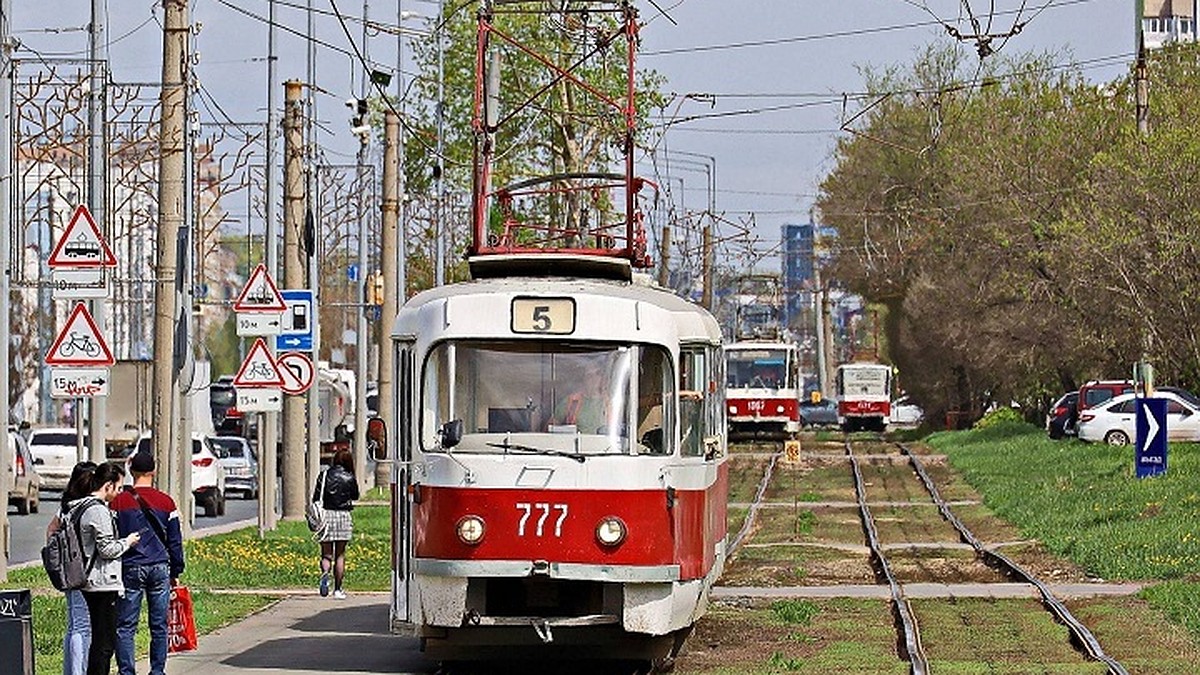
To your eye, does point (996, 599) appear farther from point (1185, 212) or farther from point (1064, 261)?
point (1064, 261)

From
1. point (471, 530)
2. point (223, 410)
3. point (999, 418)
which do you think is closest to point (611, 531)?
point (471, 530)

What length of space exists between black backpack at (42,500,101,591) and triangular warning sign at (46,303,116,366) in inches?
256

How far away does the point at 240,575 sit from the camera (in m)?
27.4

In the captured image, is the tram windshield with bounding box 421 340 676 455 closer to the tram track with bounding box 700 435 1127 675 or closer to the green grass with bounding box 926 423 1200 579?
the tram track with bounding box 700 435 1127 675

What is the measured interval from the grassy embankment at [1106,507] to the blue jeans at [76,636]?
30.2ft

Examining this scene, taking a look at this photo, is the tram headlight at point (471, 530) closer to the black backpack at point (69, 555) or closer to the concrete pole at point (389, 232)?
the black backpack at point (69, 555)

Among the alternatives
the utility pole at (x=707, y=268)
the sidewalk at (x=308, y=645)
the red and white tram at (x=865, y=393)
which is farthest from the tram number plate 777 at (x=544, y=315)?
the red and white tram at (x=865, y=393)

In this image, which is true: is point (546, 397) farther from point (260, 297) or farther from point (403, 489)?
point (260, 297)

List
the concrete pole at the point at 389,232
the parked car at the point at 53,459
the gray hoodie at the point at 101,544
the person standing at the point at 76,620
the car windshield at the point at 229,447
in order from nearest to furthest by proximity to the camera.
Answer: the gray hoodie at the point at 101,544 < the person standing at the point at 76,620 < the concrete pole at the point at 389,232 < the parked car at the point at 53,459 < the car windshield at the point at 229,447

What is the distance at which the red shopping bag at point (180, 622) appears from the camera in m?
16.7

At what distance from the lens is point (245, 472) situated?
2168 inches

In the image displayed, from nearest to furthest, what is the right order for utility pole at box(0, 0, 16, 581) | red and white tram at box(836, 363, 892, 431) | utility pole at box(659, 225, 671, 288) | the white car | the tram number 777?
the tram number 777, utility pole at box(0, 0, 16, 581), the white car, utility pole at box(659, 225, 671, 288), red and white tram at box(836, 363, 892, 431)

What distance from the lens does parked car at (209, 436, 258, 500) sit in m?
54.8

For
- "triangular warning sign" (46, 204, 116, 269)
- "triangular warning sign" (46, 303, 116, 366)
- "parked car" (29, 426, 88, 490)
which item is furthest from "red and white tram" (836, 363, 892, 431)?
"triangular warning sign" (46, 204, 116, 269)
